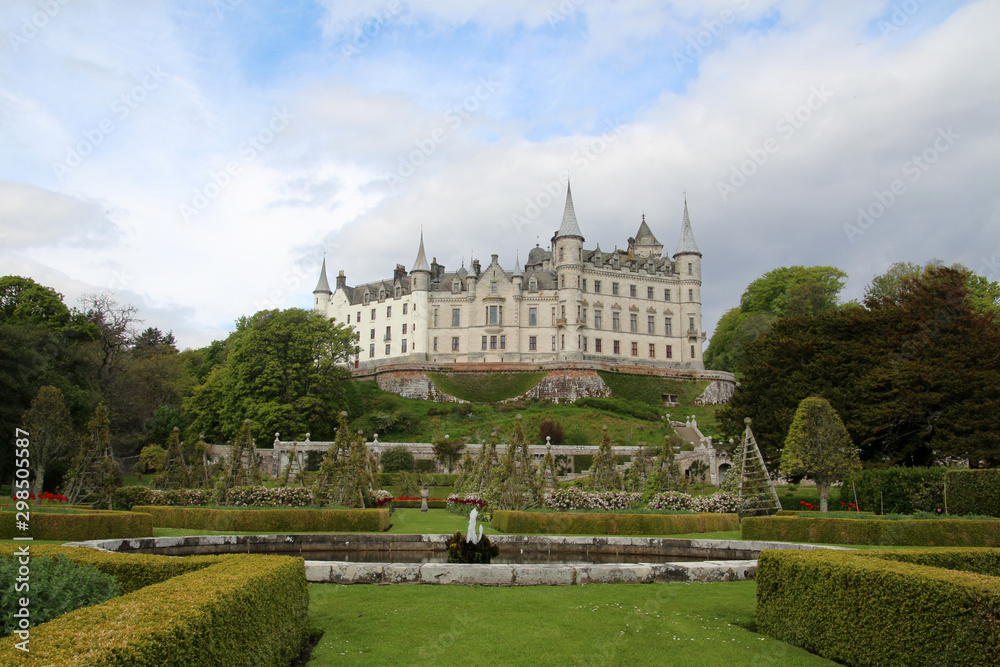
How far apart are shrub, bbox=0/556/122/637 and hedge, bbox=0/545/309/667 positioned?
58 centimetres

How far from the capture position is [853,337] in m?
30.3

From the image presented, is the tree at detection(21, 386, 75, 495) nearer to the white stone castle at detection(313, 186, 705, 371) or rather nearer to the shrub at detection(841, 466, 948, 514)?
the shrub at detection(841, 466, 948, 514)

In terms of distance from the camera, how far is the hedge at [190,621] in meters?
3.99

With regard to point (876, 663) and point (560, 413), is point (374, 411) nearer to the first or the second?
point (560, 413)

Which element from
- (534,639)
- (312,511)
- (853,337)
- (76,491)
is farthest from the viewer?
(853,337)

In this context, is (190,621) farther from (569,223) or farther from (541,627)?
(569,223)

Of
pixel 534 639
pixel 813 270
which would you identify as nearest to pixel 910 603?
pixel 534 639

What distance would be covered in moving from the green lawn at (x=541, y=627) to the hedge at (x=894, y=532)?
5802mm

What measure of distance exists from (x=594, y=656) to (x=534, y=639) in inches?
28.1

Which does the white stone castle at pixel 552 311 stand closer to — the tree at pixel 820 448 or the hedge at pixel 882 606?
the tree at pixel 820 448

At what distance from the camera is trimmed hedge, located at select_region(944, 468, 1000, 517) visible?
18547mm

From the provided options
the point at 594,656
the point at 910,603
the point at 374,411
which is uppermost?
the point at 374,411

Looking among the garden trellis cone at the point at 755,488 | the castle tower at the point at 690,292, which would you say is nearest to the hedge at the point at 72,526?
the garden trellis cone at the point at 755,488

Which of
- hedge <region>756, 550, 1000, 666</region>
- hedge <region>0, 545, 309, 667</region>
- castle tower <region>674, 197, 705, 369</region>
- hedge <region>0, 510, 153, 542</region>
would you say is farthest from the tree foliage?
castle tower <region>674, 197, 705, 369</region>
